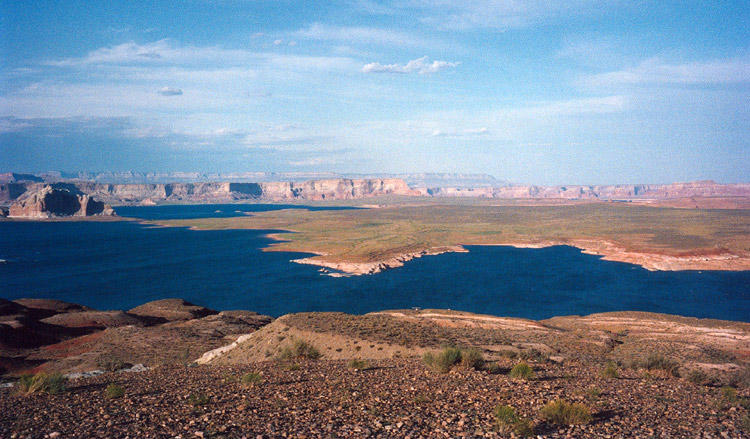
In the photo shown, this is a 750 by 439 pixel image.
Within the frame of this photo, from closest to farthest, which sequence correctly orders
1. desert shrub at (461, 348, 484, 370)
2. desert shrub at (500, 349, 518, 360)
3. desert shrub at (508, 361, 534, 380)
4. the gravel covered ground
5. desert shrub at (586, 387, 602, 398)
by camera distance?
the gravel covered ground, desert shrub at (586, 387, 602, 398), desert shrub at (508, 361, 534, 380), desert shrub at (461, 348, 484, 370), desert shrub at (500, 349, 518, 360)

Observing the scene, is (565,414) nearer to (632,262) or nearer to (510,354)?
(510,354)

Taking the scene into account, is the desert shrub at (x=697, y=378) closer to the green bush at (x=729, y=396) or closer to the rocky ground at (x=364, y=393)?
the rocky ground at (x=364, y=393)

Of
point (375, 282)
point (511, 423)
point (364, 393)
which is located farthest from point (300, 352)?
point (375, 282)

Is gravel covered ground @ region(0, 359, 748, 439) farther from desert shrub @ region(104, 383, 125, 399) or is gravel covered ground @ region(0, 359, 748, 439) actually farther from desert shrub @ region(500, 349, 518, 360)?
desert shrub @ region(500, 349, 518, 360)

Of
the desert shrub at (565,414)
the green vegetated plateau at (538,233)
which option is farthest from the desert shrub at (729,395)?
the green vegetated plateau at (538,233)

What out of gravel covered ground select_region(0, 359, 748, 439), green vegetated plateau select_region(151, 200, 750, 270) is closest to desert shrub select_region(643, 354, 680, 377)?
gravel covered ground select_region(0, 359, 748, 439)

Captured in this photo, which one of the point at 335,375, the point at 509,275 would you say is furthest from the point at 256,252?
the point at 335,375
